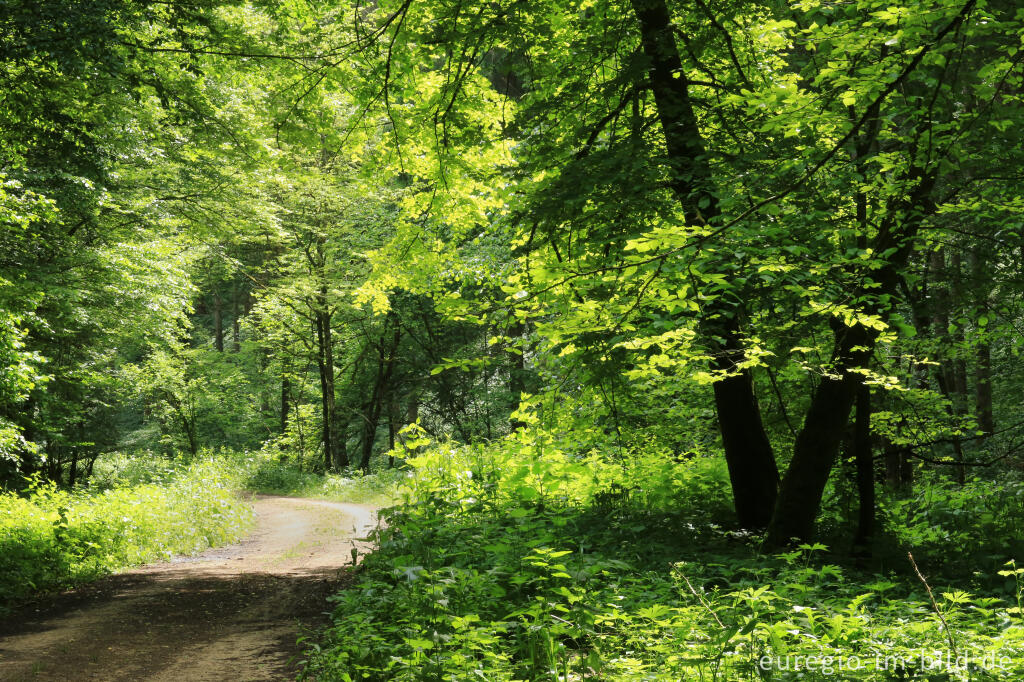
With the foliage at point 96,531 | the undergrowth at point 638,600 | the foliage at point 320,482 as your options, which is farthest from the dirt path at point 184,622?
the foliage at point 320,482

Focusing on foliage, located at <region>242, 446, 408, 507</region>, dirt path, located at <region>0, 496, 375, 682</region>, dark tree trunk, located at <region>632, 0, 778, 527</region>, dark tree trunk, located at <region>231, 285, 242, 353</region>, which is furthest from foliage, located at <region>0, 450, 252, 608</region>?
dark tree trunk, located at <region>231, 285, 242, 353</region>

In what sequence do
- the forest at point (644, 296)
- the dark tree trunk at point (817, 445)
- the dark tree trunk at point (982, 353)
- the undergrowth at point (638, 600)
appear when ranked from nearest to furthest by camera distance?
the undergrowth at point (638, 600) → the forest at point (644, 296) → the dark tree trunk at point (982, 353) → the dark tree trunk at point (817, 445)

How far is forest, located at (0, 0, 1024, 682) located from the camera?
4320 millimetres

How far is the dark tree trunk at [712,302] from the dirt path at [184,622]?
4.59 metres

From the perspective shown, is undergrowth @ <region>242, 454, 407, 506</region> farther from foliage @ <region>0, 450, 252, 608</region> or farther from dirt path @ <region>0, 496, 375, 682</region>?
dirt path @ <region>0, 496, 375, 682</region>

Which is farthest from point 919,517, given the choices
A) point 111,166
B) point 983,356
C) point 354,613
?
point 111,166

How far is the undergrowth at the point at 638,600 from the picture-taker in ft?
Result: 11.6

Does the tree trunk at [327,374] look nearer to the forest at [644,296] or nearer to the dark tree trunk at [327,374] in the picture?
the dark tree trunk at [327,374]

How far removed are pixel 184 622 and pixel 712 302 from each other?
639 centimetres

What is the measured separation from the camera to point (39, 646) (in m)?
6.48

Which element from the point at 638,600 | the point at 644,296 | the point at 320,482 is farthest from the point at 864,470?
the point at 320,482

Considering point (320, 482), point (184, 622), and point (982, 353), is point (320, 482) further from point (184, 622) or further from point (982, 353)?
point (982, 353)

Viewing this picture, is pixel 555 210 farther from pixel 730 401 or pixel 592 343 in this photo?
pixel 730 401

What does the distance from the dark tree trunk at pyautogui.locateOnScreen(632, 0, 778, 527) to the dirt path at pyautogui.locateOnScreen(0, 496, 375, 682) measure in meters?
4.59
